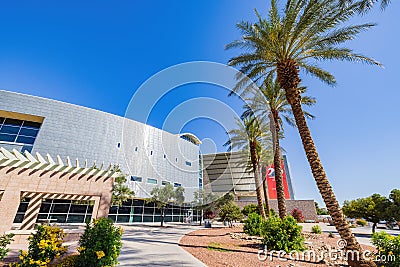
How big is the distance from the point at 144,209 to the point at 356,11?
32.5m

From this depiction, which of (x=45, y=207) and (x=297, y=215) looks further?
(x=297, y=215)

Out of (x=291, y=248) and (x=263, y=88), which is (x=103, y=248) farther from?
(x=263, y=88)

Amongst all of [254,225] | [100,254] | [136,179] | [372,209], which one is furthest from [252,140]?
[136,179]

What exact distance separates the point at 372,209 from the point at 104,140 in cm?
3426

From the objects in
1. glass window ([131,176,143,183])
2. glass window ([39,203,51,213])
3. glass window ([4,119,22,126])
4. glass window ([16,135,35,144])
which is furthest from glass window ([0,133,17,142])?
glass window ([131,176,143,183])

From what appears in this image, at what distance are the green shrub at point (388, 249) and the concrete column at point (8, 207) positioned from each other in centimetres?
1421

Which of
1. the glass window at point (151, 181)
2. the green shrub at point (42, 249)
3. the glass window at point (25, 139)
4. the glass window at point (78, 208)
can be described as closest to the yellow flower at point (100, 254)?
the green shrub at point (42, 249)

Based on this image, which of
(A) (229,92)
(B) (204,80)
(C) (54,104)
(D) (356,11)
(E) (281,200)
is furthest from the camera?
(C) (54,104)

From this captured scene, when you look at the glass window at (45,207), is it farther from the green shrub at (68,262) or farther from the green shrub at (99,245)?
the green shrub at (99,245)

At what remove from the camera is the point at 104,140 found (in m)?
29.5

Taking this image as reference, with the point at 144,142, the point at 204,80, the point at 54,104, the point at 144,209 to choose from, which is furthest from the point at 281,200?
the point at 54,104

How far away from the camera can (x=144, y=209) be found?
103 ft

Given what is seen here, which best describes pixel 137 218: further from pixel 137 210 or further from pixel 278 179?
pixel 278 179

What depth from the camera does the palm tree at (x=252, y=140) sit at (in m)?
17.6
